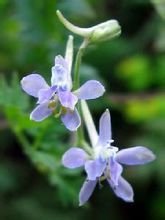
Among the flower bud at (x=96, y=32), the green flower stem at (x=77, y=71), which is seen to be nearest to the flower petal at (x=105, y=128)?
the green flower stem at (x=77, y=71)

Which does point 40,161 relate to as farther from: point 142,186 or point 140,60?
point 140,60

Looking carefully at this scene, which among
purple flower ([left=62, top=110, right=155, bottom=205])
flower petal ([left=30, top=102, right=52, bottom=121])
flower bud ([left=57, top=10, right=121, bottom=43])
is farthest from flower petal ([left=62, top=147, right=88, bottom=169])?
flower bud ([left=57, top=10, right=121, bottom=43])

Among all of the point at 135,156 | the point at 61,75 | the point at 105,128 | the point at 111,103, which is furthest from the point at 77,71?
the point at 111,103

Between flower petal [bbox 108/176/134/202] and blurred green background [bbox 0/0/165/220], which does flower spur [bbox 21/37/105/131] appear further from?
blurred green background [bbox 0/0/165/220]

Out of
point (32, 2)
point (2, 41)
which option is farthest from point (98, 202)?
point (32, 2)

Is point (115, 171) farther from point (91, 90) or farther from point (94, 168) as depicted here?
point (91, 90)

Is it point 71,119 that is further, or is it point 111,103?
point 111,103
